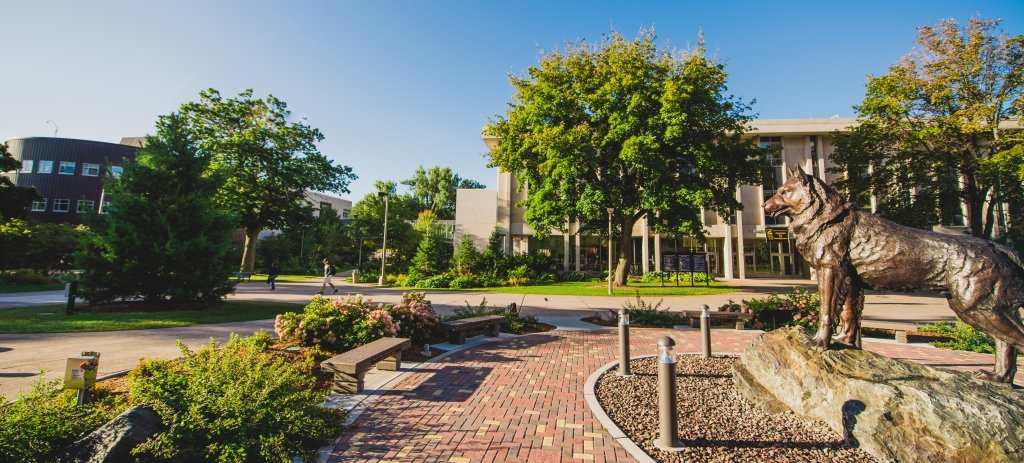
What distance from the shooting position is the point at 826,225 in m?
5.18

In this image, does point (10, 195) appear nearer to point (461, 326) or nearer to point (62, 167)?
point (62, 167)

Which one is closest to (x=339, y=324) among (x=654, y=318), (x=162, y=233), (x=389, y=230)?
(x=654, y=318)

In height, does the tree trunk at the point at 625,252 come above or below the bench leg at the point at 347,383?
above

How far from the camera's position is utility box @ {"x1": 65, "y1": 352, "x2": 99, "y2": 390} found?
4.07 meters

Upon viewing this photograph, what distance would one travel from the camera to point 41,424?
122 inches

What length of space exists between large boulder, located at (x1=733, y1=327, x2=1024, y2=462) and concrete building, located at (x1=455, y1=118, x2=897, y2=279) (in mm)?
31369

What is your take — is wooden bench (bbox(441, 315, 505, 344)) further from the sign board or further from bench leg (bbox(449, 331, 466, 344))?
the sign board

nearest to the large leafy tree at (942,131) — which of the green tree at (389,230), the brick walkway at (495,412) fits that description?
the brick walkway at (495,412)

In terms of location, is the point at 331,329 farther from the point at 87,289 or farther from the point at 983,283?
the point at 87,289

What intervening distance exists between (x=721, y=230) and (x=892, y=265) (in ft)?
118

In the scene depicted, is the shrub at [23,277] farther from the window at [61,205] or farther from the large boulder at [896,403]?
the large boulder at [896,403]

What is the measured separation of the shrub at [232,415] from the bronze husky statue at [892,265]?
18.9ft

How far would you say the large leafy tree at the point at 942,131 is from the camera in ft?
63.8

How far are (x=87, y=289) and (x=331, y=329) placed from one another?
11.4 metres
